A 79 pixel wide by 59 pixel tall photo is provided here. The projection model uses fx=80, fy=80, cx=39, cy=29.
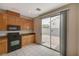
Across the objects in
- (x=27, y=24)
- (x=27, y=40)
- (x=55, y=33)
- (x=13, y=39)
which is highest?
(x=27, y=24)

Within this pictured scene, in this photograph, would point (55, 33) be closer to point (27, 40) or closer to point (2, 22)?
point (27, 40)

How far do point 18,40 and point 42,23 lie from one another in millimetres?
1856

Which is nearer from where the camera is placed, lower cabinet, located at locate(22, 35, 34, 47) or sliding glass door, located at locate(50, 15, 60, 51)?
sliding glass door, located at locate(50, 15, 60, 51)

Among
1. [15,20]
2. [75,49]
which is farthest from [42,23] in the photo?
[75,49]

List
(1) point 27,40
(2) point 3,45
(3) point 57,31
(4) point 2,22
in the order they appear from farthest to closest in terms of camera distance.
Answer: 1. (1) point 27,40
2. (3) point 57,31
3. (4) point 2,22
4. (2) point 3,45

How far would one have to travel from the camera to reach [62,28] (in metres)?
3.17

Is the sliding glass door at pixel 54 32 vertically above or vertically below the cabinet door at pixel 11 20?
below

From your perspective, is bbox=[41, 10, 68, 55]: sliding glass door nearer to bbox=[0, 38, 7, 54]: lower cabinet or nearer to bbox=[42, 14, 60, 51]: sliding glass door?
bbox=[42, 14, 60, 51]: sliding glass door

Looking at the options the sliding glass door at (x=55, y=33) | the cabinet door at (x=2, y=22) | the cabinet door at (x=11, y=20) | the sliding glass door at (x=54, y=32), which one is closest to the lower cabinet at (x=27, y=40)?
the cabinet door at (x=11, y=20)

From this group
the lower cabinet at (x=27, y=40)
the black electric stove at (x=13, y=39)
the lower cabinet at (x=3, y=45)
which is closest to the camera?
the lower cabinet at (x=3, y=45)

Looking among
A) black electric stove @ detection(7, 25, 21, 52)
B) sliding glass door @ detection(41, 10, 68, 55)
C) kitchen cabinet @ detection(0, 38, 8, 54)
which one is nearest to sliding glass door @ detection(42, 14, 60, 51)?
sliding glass door @ detection(41, 10, 68, 55)

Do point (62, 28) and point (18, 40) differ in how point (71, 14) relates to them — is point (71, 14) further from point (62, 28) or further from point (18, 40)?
point (18, 40)

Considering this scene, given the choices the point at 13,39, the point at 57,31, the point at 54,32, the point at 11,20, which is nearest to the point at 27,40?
the point at 13,39

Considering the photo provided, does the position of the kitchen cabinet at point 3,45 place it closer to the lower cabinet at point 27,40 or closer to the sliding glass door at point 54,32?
the lower cabinet at point 27,40
